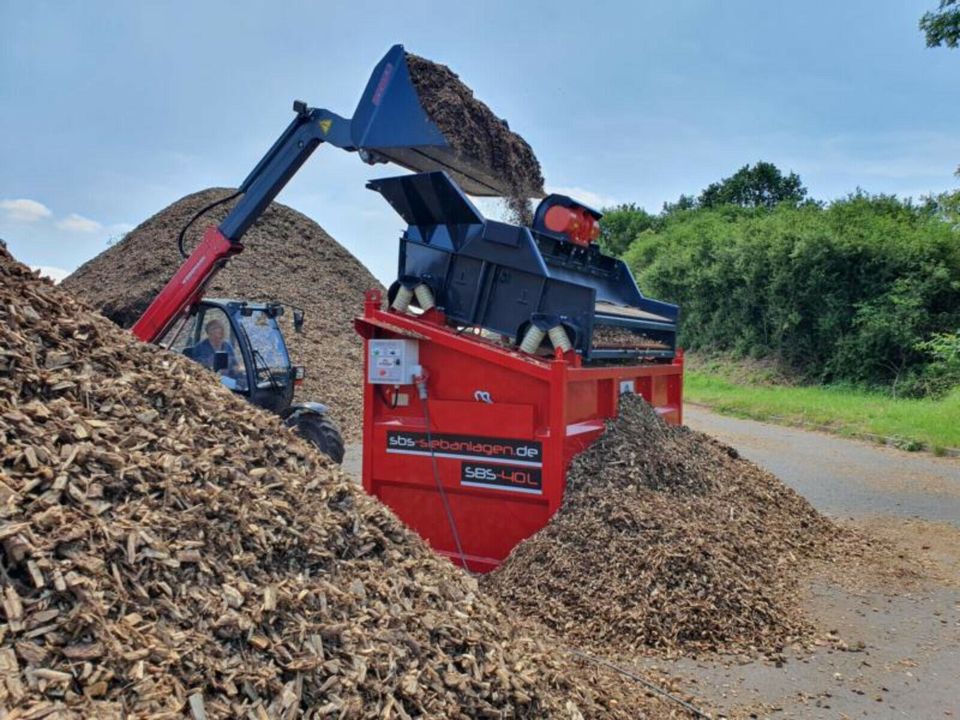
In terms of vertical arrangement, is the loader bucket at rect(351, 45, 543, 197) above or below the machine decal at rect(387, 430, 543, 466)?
above

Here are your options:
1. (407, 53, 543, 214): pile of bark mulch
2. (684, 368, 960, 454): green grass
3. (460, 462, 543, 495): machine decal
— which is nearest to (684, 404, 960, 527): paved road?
(684, 368, 960, 454): green grass

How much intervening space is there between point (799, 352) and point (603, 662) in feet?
58.4

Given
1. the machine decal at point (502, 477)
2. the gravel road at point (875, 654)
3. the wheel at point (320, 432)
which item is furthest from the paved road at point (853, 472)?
the wheel at point (320, 432)

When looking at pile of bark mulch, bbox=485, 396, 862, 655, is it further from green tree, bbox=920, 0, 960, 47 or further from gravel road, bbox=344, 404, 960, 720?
green tree, bbox=920, 0, 960, 47

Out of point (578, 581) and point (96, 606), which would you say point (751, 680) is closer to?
point (578, 581)

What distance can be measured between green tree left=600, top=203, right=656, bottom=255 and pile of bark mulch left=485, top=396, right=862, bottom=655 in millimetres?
33988

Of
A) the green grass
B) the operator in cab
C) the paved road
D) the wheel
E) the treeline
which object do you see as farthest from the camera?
the treeline

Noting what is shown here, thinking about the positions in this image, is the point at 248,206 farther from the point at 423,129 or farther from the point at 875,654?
the point at 875,654

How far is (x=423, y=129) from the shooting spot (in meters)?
5.28

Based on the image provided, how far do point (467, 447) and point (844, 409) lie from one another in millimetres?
11185

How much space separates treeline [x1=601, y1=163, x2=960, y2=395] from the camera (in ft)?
54.9

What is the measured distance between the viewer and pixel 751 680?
3.42 m

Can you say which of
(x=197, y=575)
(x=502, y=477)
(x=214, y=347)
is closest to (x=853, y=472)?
(x=502, y=477)

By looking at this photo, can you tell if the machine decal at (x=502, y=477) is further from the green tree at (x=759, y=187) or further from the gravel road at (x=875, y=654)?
the green tree at (x=759, y=187)
